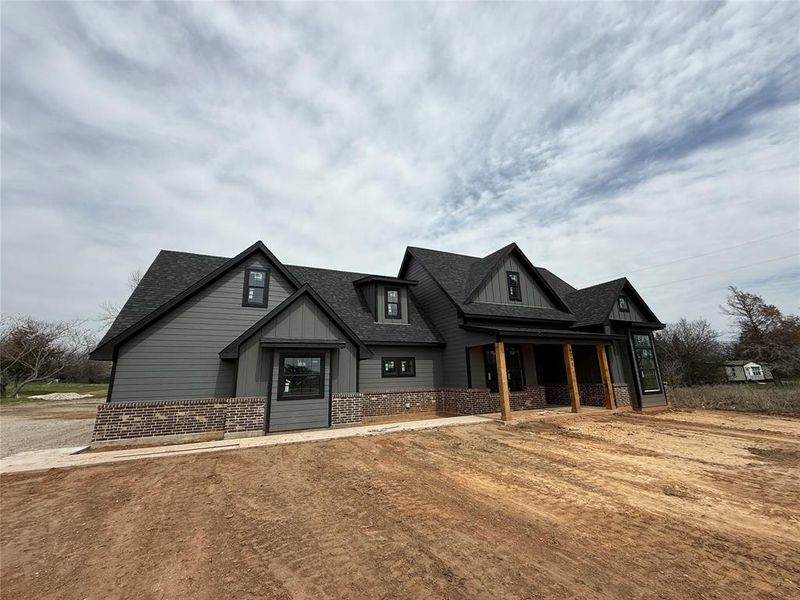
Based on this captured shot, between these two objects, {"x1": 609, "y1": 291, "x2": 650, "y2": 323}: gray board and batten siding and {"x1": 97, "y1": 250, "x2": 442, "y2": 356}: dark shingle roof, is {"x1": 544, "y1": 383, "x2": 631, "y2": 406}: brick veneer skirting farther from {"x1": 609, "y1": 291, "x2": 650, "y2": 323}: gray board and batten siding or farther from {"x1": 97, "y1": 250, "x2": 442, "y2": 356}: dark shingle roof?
{"x1": 97, "y1": 250, "x2": 442, "y2": 356}: dark shingle roof

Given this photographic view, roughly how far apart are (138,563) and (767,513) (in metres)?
7.81

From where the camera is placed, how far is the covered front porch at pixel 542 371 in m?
13.7

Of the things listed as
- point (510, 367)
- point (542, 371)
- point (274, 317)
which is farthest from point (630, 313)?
point (274, 317)

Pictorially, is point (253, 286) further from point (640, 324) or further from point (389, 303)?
point (640, 324)

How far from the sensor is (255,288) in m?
12.3

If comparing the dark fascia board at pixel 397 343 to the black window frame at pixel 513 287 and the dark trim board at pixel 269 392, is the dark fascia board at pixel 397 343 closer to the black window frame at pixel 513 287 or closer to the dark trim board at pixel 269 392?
the dark trim board at pixel 269 392

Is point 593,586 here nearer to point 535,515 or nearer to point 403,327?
point 535,515

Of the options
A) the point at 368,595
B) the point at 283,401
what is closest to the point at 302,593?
the point at 368,595

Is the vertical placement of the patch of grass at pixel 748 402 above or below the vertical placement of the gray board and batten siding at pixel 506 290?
below

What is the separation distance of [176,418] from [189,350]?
206cm

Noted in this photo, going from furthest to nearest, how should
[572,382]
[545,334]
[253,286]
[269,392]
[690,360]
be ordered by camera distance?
[690,360]
[572,382]
[545,334]
[253,286]
[269,392]

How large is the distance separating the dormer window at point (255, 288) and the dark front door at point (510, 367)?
31.3 ft

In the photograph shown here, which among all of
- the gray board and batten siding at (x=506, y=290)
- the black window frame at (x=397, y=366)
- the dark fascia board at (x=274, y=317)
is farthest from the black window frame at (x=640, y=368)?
the dark fascia board at (x=274, y=317)

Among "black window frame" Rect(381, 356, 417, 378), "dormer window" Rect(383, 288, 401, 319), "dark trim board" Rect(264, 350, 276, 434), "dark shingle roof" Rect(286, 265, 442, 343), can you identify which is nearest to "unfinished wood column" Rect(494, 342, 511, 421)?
"dark shingle roof" Rect(286, 265, 442, 343)
